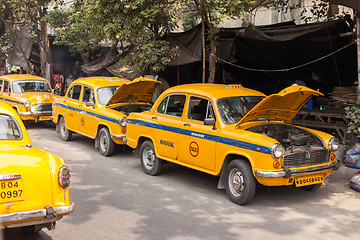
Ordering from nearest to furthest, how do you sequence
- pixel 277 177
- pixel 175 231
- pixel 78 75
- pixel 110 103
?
pixel 175 231 → pixel 277 177 → pixel 110 103 → pixel 78 75

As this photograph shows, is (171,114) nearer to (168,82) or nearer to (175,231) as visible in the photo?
(175,231)

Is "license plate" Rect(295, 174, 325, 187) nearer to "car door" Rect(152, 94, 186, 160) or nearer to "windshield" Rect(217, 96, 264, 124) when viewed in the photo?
"windshield" Rect(217, 96, 264, 124)

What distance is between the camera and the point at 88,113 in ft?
37.2

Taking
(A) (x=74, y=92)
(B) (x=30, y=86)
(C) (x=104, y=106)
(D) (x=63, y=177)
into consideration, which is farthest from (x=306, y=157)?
(B) (x=30, y=86)

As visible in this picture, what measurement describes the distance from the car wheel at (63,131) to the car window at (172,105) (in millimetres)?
4591

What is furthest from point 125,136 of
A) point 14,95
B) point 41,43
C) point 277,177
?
point 41,43

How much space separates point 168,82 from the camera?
16703 millimetres

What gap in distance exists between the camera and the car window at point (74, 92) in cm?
1205

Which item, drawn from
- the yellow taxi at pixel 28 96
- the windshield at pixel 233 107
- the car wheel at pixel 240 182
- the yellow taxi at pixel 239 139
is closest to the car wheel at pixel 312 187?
the yellow taxi at pixel 239 139

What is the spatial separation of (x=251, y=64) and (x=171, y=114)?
6.11 metres

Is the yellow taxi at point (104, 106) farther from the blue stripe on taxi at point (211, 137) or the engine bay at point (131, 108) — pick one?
the blue stripe on taxi at point (211, 137)

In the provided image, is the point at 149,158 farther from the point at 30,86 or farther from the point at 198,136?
the point at 30,86

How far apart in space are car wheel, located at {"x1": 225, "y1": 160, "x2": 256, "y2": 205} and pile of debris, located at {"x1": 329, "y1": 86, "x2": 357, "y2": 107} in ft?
18.8

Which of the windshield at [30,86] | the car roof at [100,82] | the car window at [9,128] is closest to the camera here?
the car window at [9,128]
